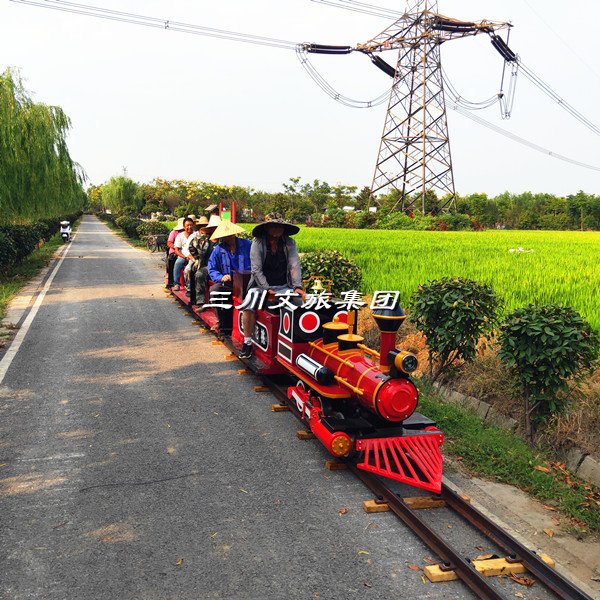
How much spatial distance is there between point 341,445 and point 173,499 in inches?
55.4

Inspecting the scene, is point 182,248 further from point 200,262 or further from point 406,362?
point 406,362

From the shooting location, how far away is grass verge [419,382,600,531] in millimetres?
4141

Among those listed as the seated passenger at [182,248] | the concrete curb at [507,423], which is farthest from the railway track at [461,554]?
the seated passenger at [182,248]

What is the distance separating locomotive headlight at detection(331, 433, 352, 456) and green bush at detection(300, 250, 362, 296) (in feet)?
15.8

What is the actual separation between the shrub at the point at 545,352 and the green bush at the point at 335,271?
4079mm

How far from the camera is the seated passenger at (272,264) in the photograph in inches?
253

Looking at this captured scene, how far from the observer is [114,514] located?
387 cm

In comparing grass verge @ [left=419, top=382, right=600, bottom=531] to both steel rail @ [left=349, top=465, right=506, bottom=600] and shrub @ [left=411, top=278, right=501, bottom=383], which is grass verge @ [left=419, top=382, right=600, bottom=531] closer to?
shrub @ [left=411, top=278, right=501, bottom=383]

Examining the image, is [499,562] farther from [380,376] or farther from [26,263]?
[26,263]

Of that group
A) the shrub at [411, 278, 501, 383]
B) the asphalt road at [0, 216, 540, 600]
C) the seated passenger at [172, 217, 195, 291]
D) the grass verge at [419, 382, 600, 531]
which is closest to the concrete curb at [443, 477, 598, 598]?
the grass verge at [419, 382, 600, 531]

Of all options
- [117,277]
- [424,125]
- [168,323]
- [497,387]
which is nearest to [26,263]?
[117,277]

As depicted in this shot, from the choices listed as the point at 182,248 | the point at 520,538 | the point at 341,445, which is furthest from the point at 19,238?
the point at 520,538

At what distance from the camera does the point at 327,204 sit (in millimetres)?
68500

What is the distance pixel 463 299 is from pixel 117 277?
1303 centimetres
